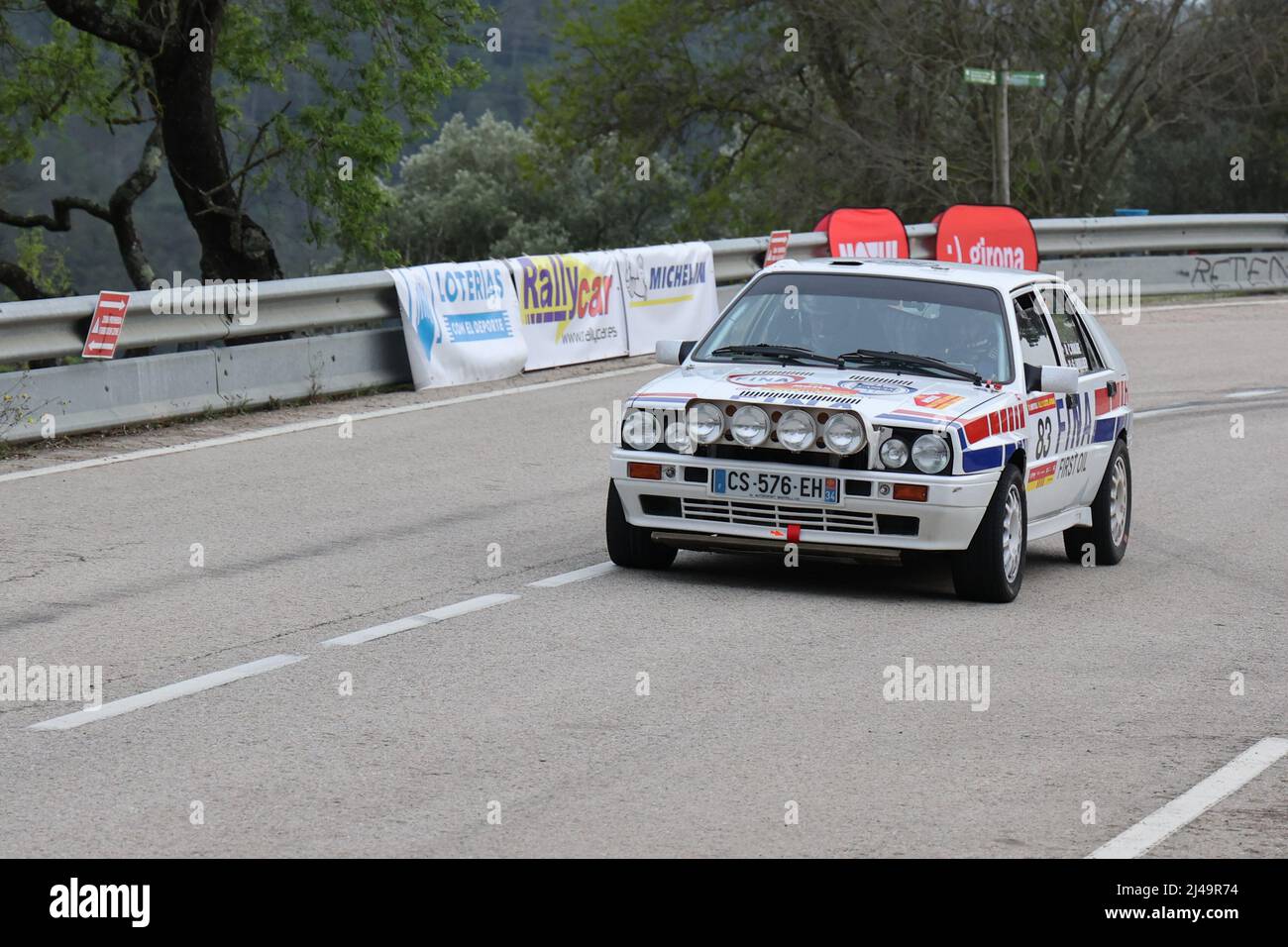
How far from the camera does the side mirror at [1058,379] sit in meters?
9.95

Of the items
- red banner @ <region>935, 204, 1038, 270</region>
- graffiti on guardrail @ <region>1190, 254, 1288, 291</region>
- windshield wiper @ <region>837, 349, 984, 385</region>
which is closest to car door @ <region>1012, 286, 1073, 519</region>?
windshield wiper @ <region>837, 349, 984, 385</region>

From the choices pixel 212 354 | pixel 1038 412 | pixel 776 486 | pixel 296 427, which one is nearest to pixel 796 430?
pixel 776 486

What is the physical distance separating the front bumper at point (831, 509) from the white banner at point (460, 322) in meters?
8.19

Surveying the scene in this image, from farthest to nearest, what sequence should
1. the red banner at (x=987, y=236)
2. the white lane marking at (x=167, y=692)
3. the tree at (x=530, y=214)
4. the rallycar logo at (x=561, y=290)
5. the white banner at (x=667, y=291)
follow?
the tree at (x=530, y=214)
the red banner at (x=987, y=236)
the white banner at (x=667, y=291)
the rallycar logo at (x=561, y=290)
the white lane marking at (x=167, y=692)

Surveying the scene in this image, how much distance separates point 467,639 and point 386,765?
2.02 m

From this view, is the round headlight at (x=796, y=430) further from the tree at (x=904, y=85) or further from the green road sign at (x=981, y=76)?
the tree at (x=904, y=85)

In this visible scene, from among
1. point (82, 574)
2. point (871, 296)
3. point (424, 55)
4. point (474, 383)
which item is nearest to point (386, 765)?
point (82, 574)

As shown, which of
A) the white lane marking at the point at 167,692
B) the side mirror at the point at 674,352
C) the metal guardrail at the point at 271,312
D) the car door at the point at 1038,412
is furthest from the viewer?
the metal guardrail at the point at 271,312

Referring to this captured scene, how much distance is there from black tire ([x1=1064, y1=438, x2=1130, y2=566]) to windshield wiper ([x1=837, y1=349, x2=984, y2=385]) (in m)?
1.51

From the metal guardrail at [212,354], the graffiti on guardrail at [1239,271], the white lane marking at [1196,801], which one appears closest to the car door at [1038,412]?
the white lane marking at [1196,801]

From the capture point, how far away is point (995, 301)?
10.4 m

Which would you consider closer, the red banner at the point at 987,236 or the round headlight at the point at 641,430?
the round headlight at the point at 641,430

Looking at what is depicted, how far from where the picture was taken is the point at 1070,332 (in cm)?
1116
